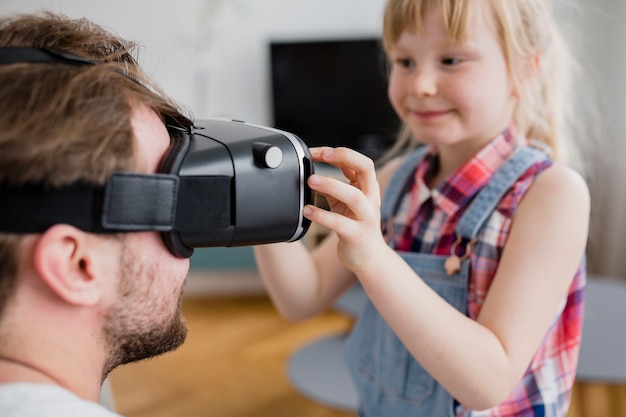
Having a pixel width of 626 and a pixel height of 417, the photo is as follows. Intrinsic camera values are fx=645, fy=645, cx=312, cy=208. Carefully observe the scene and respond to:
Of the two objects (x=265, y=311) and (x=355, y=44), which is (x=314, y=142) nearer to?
(x=355, y=44)

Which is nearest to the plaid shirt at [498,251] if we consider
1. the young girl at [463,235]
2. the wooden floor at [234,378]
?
the young girl at [463,235]

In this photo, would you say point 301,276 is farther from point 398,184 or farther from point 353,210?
point 353,210

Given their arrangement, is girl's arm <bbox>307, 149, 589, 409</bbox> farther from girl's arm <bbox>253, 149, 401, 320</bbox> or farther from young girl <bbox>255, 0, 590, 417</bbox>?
girl's arm <bbox>253, 149, 401, 320</bbox>

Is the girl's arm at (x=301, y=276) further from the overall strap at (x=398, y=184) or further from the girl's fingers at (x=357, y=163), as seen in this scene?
the girl's fingers at (x=357, y=163)

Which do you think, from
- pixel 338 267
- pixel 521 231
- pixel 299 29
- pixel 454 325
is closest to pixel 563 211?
pixel 521 231

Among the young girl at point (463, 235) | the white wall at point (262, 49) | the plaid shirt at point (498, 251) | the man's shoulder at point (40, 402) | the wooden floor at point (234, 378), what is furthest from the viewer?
the white wall at point (262, 49)

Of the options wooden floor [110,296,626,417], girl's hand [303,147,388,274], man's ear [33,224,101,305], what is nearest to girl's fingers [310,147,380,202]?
girl's hand [303,147,388,274]

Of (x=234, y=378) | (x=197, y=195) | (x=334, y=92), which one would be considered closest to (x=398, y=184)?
(x=197, y=195)

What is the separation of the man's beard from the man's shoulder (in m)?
0.09

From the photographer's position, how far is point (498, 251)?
0.88 m

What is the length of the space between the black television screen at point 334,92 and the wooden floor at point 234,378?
39.7 inches

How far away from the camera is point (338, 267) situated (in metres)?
1.06

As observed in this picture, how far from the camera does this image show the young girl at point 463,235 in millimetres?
765

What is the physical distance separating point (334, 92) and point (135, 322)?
2.96 m
